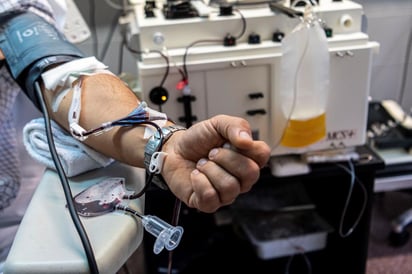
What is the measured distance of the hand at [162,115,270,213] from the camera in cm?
55

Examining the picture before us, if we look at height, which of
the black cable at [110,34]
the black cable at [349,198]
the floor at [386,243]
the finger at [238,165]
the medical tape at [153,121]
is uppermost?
the finger at [238,165]

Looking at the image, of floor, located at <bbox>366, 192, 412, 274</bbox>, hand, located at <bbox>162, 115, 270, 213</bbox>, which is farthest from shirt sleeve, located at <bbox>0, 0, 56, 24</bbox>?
floor, located at <bbox>366, 192, 412, 274</bbox>

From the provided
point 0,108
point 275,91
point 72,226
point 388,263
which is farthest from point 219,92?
point 388,263

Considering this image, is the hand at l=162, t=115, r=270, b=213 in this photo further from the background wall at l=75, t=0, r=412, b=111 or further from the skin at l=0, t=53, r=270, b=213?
the background wall at l=75, t=0, r=412, b=111

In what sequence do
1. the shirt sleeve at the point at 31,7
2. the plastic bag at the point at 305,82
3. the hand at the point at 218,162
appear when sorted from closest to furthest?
the hand at the point at 218,162, the shirt sleeve at the point at 31,7, the plastic bag at the point at 305,82

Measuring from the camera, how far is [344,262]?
1.41 m

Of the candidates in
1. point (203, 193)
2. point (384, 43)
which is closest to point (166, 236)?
point (203, 193)

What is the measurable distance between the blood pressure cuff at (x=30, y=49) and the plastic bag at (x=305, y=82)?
1.47ft

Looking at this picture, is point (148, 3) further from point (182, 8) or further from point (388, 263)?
point (388, 263)

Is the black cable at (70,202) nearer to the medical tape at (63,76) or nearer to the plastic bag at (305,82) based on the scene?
the medical tape at (63,76)

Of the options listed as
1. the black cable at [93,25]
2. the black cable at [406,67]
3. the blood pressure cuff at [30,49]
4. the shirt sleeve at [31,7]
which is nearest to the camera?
the blood pressure cuff at [30,49]

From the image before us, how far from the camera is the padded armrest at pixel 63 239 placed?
22.1 inches

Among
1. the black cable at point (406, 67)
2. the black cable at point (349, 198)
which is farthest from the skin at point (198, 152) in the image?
the black cable at point (406, 67)

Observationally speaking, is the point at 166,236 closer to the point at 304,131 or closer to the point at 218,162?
the point at 218,162
